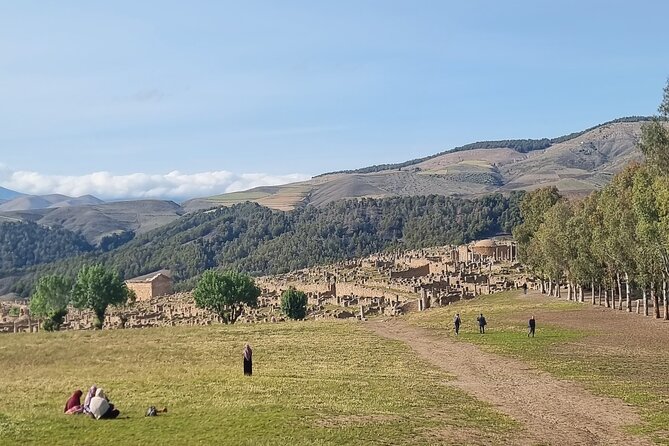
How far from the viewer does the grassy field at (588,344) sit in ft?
84.0

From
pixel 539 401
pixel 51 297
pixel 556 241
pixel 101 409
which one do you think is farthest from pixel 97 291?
pixel 539 401

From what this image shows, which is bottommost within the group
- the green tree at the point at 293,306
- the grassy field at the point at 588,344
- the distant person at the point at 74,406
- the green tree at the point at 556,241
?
the green tree at the point at 293,306

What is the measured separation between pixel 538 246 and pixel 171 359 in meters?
48.4

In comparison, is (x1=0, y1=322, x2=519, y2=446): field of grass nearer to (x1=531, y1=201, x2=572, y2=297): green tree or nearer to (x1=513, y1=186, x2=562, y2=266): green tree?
(x1=531, y1=201, x2=572, y2=297): green tree

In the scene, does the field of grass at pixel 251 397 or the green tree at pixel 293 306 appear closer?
the field of grass at pixel 251 397

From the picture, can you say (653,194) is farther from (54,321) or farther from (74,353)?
(54,321)

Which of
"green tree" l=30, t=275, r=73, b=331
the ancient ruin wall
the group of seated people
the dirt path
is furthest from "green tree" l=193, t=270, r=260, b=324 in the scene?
the group of seated people

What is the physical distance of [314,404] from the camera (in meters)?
23.5

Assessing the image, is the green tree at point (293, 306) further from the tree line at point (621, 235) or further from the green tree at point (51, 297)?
the tree line at point (621, 235)

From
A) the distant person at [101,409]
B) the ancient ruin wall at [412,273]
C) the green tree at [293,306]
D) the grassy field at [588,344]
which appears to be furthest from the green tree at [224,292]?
the distant person at [101,409]

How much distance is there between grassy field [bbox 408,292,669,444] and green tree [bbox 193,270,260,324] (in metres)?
23.0

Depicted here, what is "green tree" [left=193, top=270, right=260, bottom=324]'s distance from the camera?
3243 inches

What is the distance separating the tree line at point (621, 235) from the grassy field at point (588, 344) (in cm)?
316

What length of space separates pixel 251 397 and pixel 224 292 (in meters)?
58.5
